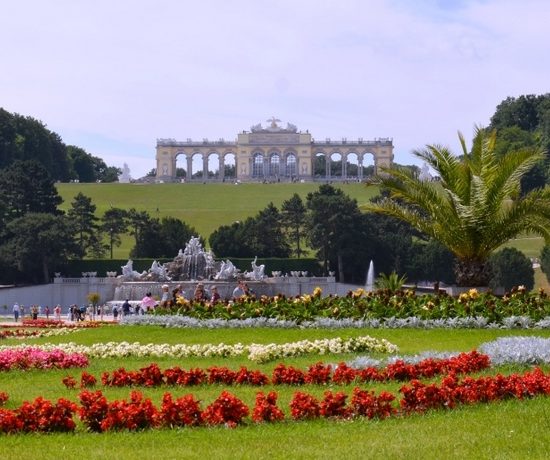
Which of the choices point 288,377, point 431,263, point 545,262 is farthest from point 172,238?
point 288,377

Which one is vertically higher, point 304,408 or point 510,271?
point 510,271

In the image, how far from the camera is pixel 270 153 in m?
127

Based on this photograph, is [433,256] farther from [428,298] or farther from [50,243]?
[428,298]

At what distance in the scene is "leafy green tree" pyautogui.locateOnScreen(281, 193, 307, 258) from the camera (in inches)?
2466

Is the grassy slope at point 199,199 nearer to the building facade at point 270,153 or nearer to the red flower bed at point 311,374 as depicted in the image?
the building facade at point 270,153

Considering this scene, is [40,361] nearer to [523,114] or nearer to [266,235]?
[266,235]

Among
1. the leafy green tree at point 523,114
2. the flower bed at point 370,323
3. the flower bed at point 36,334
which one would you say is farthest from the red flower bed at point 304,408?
the leafy green tree at point 523,114

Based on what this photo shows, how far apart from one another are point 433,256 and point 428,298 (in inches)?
1483

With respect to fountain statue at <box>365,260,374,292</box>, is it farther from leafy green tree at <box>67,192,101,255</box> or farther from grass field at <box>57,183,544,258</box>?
leafy green tree at <box>67,192,101,255</box>

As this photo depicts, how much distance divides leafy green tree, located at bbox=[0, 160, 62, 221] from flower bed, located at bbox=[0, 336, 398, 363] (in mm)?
49428

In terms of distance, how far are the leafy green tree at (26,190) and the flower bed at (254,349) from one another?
49.4 m

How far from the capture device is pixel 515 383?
9641mm

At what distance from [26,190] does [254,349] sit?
53.4 m

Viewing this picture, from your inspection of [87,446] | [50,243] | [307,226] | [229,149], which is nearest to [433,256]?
[307,226]
